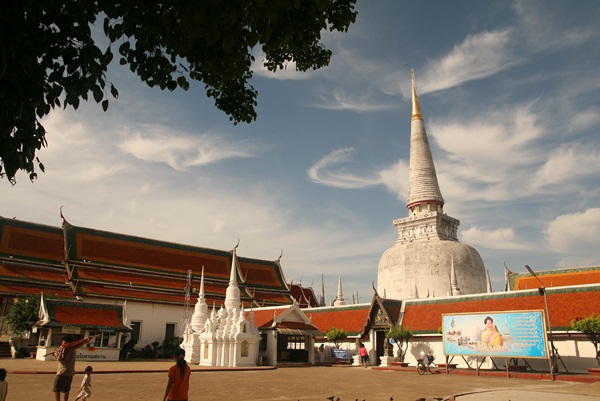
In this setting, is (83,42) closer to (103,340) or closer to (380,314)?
(103,340)

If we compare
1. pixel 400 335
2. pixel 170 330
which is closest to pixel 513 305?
pixel 400 335

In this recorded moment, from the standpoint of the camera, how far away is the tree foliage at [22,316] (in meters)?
25.8

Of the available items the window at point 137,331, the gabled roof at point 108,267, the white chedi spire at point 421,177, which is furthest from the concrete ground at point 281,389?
the white chedi spire at point 421,177

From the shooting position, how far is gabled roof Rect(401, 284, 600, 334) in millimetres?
23688

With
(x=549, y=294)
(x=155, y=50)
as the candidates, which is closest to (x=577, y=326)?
(x=549, y=294)

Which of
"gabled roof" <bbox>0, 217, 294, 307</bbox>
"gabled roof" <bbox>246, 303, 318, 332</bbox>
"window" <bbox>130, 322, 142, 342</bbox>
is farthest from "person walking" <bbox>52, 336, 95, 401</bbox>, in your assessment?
"window" <bbox>130, 322, 142, 342</bbox>

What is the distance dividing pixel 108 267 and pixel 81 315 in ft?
27.6

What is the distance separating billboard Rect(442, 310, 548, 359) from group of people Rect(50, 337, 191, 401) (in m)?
15.9

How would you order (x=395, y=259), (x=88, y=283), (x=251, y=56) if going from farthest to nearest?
(x=395, y=259) < (x=88, y=283) < (x=251, y=56)

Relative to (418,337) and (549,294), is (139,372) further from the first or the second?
(549,294)

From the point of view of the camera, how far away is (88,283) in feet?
105

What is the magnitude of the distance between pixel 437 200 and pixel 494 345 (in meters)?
35.1

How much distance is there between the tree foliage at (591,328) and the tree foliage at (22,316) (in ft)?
85.0

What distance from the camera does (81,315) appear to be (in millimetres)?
26516
